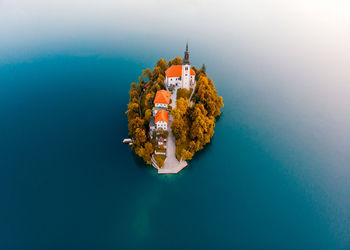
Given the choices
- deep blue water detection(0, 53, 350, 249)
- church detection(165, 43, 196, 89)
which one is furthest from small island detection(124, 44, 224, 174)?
deep blue water detection(0, 53, 350, 249)

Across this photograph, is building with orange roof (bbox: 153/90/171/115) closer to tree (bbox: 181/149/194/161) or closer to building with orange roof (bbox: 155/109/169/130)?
building with orange roof (bbox: 155/109/169/130)

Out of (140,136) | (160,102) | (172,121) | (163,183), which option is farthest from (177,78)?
(163,183)

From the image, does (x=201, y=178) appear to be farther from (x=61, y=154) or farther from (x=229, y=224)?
(x=61, y=154)

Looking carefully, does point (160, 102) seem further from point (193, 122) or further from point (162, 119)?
point (193, 122)

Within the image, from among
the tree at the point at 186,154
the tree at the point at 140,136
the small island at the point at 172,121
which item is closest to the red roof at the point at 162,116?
the small island at the point at 172,121

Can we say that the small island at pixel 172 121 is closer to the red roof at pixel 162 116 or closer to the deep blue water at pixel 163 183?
the red roof at pixel 162 116

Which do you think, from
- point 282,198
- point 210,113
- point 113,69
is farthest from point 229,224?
point 113,69
